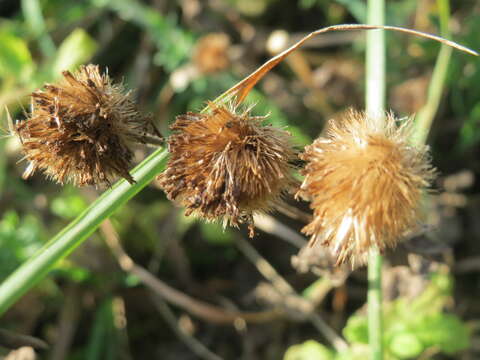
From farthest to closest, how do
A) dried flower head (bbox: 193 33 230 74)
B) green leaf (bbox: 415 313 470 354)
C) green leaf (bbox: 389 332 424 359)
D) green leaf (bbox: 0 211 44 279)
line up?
dried flower head (bbox: 193 33 230 74), green leaf (bbox: 0 211 44 279), green leaf (bbox: 415 313 470 354), green leaf (bbox: 389 332 424 359)

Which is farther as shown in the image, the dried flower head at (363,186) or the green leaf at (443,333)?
the green leaf at (443,333)

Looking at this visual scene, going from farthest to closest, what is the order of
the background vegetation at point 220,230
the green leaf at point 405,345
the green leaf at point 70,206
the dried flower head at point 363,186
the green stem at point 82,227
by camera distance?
the green leaf at point 70,206 → the background vegetation at point 220,230 → the green leaf at point 405,345 → the green stem at point 82,227 → the dried flower head at point 363,186

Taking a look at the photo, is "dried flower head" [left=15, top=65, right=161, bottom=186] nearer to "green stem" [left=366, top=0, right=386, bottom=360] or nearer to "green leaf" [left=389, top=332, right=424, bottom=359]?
"green stem" [left=366, top=0, right=386, bottom=360]

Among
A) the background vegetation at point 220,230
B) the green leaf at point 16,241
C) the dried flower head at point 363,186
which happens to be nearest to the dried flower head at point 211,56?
the background vegetation at point 220,230

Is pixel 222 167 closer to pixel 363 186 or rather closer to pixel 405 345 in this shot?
pixel 363 186

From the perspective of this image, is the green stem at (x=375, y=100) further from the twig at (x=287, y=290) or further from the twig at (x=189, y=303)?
the twig at (x=189, y=303)

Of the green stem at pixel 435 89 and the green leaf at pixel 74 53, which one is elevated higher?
the green leaf at pixel 74 53

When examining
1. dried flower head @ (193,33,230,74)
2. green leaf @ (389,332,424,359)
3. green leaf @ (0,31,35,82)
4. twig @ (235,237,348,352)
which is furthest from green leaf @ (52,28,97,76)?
green leaf @ (389,332,424,359)

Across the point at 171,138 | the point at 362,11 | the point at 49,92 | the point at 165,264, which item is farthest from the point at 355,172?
the point at 165,264
